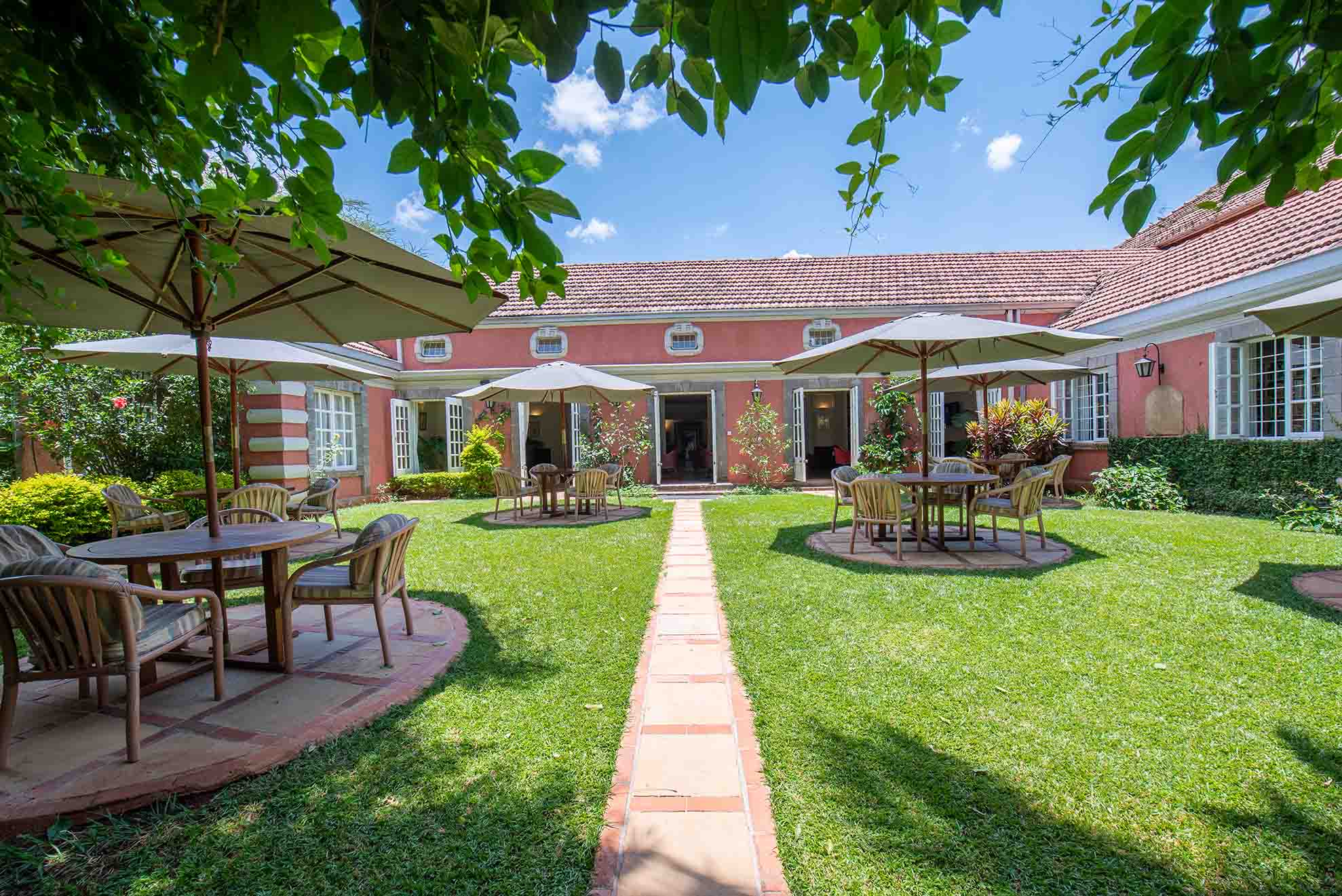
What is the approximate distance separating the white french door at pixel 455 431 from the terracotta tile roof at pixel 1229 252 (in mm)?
13037

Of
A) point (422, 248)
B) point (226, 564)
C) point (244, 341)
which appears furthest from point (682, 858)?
point (422, 248)

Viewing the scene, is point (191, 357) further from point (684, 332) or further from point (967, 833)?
point (684, 332)

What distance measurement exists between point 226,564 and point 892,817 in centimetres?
429

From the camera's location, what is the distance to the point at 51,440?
26.7ft

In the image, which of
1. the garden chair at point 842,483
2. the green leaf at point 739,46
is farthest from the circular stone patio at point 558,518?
the green leaf at point 739,46

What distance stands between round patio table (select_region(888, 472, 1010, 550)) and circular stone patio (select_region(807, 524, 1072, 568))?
15cm

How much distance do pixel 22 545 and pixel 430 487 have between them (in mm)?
9982

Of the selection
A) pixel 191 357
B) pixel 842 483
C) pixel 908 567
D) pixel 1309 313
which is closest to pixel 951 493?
pixel 842 483

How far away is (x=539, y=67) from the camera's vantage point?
1.78 m

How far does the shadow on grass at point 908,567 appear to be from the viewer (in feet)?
17.1

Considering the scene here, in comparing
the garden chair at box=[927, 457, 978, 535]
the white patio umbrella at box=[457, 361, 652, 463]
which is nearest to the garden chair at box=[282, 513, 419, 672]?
the garden chair at box=[927, 457, 978, 535]

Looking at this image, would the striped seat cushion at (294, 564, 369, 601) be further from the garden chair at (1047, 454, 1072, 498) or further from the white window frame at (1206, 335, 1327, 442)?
the white window frame at (1206, 335, 1327, 442)

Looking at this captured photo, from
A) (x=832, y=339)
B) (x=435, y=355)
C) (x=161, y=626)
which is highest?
(x=832, y=339)

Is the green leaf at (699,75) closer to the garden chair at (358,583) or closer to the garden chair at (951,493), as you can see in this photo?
the garden chair at (358,583)
